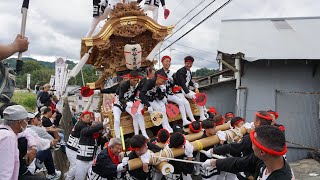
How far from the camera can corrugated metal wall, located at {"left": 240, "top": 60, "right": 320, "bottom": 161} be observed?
1033cm

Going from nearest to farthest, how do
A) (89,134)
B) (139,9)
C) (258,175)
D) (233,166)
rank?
(258,175), (233,166), (89,134), (139,9)

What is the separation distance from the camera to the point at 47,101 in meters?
9.45

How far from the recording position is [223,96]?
12797 mm

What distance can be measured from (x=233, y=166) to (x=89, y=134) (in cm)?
337

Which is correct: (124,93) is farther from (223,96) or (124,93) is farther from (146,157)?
(223,96)

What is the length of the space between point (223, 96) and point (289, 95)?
2860 mm

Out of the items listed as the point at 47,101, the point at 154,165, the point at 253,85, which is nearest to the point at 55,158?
the point at 47,101

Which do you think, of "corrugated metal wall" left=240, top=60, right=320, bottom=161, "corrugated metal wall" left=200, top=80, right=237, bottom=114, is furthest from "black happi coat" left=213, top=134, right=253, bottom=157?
"corrugated metal wall" left=200, top=80, right=237, bottom=114

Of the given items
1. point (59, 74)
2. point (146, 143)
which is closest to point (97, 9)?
point (59, 74)

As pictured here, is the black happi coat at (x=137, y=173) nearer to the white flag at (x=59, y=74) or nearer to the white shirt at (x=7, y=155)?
the white shirt at (x=7, y=155)

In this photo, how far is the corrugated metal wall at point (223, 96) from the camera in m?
12.7

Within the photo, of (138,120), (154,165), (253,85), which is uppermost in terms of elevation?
(253,85)

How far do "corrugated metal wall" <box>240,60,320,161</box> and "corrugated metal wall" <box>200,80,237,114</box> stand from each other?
5.06 feet

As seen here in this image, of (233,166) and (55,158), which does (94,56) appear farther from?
(233,166)
